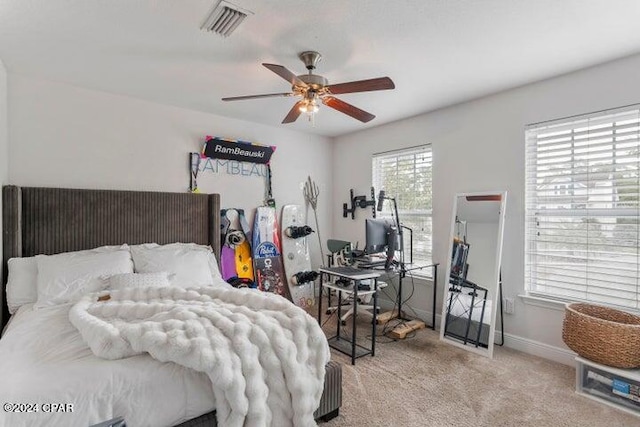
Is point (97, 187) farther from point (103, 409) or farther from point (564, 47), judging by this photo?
point (564, 47)

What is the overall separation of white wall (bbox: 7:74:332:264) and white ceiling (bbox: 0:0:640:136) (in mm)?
183

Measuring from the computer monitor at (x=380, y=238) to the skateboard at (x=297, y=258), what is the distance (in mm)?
1257

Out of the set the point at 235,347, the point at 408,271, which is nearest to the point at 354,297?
the point at 408,271

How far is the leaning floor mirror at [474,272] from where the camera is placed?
2.98 metres

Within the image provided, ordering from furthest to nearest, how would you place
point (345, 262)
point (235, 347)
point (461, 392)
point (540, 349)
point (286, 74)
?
point (345, 262) → point (540, 349) → point (461, 392) → point (286, 74) → point (235, 347)

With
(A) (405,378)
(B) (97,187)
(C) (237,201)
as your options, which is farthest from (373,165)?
(B) (97,187)

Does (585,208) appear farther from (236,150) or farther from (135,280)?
(135,280)

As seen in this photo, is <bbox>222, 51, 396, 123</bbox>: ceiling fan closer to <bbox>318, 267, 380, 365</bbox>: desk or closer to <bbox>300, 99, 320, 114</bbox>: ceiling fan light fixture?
<bbox>300, 99, 320, 114</bbox>: ceiling fan light fixture

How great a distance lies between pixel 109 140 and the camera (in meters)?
3.14

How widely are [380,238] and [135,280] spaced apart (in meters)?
2.13

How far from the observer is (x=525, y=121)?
2.95m

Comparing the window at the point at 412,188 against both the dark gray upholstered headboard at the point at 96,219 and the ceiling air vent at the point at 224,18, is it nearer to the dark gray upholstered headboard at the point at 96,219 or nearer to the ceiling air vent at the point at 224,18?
the dark gray upholstered headboard at the point at 96,219

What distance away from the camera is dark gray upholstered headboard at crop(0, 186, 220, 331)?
261 centimetres

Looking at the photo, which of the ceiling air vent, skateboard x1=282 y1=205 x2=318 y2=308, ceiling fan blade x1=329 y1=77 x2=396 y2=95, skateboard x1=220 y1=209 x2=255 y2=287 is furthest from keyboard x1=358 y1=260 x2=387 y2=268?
the ceiling air vent
